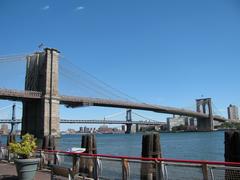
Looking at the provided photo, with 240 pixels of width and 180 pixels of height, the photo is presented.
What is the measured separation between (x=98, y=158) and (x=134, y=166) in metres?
1.29

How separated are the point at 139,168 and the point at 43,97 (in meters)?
53.7

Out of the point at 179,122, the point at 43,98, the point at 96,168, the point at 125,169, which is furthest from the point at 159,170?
the point at 179,122

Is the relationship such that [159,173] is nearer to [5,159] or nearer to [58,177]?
[58,177]

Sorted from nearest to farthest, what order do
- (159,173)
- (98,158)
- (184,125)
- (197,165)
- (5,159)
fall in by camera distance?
1. (197,165)
2. (159,173)
3. (98,158)
4. (5,159)
5. (184,125)

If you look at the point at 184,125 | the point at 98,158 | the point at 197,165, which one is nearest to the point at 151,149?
the point at 98,158

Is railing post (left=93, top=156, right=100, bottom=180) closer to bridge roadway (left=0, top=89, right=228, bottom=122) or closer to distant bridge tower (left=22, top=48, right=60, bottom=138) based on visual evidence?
distant bridge tower (left=22, top=48, right=60, bottom=138)

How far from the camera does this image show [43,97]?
6050 centimetres

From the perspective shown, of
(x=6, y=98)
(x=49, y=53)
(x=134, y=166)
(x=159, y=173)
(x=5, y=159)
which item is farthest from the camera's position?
(x=49, y=53)

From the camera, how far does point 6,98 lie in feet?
192

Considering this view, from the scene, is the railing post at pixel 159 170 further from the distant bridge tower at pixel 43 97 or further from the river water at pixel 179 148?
the distant bridge tower at pixel 43 97

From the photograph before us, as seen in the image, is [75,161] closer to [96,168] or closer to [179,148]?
[96,168]

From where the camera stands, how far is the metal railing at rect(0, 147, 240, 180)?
22.8ft

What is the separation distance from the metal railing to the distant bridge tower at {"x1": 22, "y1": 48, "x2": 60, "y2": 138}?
47.7 meters

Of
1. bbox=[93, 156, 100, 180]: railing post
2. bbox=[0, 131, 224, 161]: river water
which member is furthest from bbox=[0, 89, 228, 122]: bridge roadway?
bbox=[93, 156, 100, 180]: railing post
